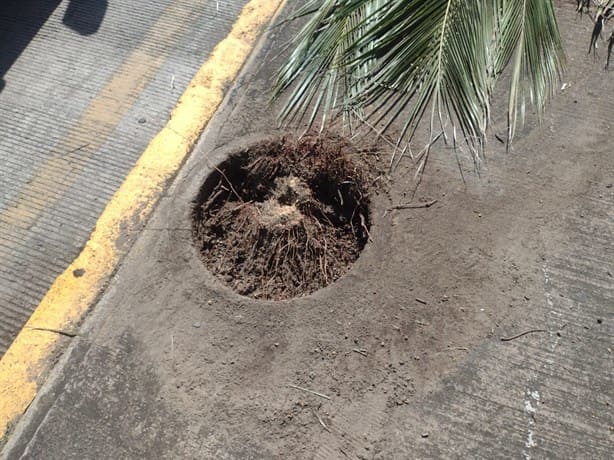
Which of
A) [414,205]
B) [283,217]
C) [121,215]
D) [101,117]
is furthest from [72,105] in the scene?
[414,205]

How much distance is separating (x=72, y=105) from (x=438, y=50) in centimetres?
262

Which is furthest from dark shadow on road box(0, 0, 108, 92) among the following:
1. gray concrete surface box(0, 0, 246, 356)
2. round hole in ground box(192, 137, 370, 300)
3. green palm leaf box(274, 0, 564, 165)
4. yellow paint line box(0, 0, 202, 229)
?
green palm leaf box(274, 0, 564, 165)

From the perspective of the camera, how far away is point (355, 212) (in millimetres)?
3064

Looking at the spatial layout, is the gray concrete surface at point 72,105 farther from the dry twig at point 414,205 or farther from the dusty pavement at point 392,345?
the dry twig at point 414,205

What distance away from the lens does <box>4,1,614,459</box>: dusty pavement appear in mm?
2369

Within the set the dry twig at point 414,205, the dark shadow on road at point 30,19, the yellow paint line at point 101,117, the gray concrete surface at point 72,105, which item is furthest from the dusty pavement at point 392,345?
the dark shadow on road at point 30,19

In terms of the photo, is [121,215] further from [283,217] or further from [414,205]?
[414,205]

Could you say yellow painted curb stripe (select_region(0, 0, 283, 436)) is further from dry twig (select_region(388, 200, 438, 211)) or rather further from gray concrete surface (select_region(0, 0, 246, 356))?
dry twig (select_region(388, 200, 438, 211))

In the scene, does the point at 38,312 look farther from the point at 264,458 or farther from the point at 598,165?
the point at 598,165

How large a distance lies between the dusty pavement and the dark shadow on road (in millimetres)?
1994

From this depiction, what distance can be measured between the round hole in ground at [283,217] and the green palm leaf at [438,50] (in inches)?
33.4

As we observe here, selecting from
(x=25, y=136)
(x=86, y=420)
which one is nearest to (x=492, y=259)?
(x=86, y=420)

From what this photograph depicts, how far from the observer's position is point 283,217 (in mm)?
2969

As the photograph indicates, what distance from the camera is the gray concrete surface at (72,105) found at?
309 cm
